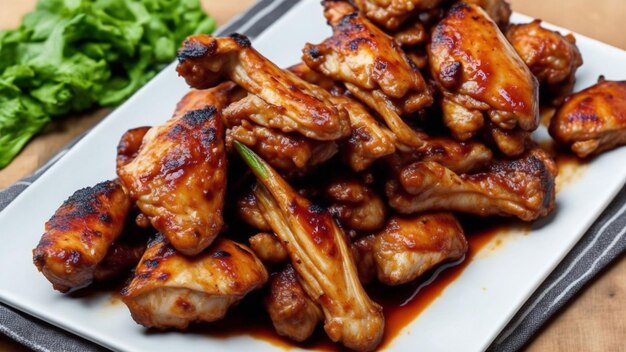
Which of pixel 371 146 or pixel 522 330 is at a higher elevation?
pixel 371 146

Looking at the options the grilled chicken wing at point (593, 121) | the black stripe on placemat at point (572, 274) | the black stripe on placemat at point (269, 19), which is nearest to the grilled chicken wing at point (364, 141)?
the black stripe on placemat at point (572, 274)

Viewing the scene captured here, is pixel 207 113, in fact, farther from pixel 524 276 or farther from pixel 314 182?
pixel 524 276

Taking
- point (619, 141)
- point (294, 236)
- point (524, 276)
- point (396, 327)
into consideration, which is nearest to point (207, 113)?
point (294, 236)

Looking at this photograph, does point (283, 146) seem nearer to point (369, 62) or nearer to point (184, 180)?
point (184, 180)

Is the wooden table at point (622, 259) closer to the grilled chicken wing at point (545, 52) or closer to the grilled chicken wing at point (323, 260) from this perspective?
the grilled chicken wing at point (323, 260)

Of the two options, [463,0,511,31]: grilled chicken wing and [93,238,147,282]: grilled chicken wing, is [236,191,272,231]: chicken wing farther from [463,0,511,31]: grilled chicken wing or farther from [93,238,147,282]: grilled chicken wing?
[463,0,511,31]: grilled chicken wing

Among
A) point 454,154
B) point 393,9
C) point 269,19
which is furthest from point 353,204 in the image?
point 269,19
